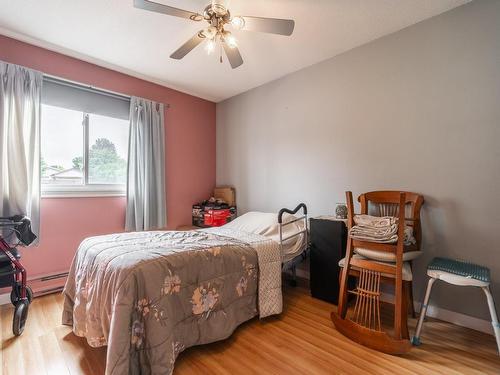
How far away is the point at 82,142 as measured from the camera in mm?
2881

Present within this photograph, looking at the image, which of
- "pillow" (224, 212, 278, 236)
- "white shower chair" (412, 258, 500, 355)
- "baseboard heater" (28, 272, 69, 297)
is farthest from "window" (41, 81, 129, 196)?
"white shower chair" (412, 258, 500, 355)

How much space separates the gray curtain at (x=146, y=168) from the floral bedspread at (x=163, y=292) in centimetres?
107

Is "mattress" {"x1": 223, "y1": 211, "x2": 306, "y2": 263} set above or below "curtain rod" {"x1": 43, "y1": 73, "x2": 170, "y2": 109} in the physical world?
below

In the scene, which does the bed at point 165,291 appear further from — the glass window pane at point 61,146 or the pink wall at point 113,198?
the glass window pane at point 61,146

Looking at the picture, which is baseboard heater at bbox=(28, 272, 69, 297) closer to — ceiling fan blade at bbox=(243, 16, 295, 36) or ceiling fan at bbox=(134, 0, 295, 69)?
Result: ceiling fan at bbox=(134, 0, 295, 69)

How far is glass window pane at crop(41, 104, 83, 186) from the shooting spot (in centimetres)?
264

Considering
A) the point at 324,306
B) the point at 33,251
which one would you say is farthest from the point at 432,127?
the point at 33,251

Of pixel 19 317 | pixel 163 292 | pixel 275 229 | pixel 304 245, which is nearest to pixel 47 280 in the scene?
pixel 19 317

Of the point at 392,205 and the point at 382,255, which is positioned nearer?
the point at 382,255

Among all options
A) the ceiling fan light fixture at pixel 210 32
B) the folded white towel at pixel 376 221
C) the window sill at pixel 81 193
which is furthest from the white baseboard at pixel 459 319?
the window sill at pixel 81 193

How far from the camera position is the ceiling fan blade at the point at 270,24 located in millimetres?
A: 1626

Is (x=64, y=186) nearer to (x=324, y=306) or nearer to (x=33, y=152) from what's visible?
(x=33, y=152)

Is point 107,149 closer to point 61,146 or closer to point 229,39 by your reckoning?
point 61,146

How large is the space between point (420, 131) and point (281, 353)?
215 cm
